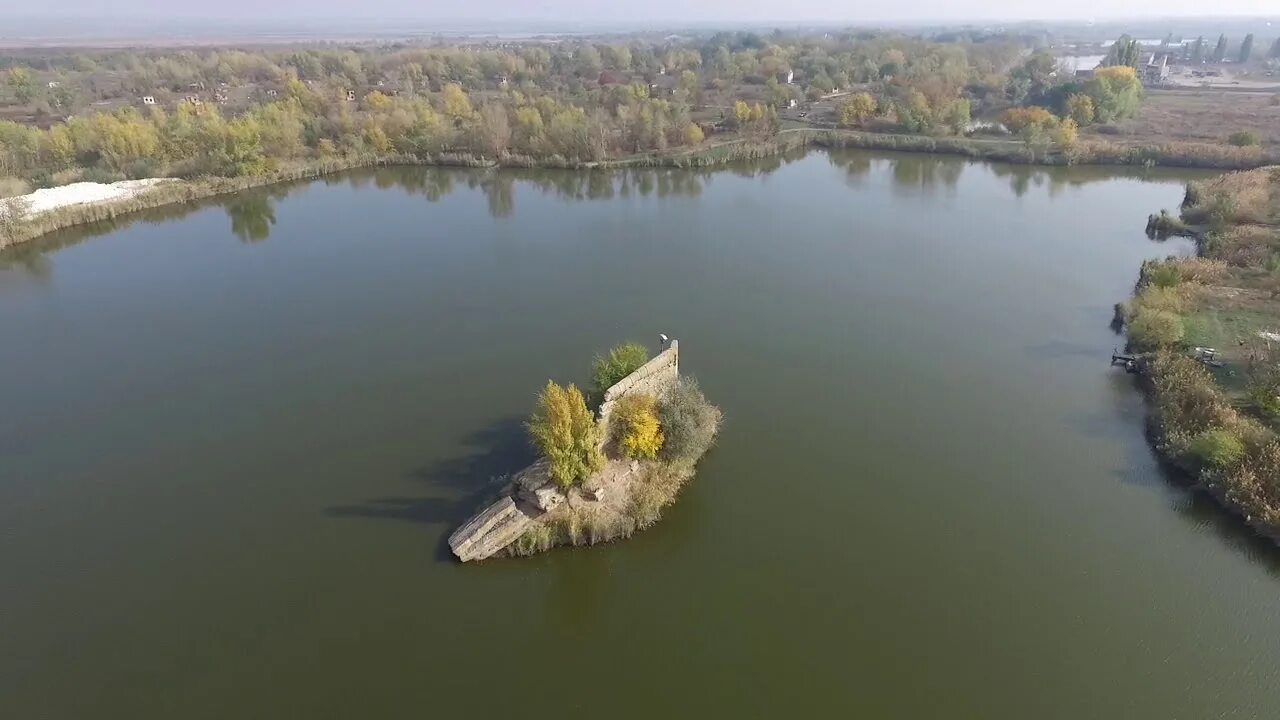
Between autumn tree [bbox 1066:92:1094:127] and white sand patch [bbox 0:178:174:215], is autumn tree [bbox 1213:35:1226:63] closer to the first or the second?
autumn tree [bbox 1066:92:1094:127]

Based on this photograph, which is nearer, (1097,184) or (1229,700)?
(1229,700)

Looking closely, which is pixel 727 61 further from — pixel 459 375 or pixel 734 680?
pixel 734 680

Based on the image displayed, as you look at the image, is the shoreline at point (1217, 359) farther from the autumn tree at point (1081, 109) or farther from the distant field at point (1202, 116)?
the autumn tree at point (1081, 109)

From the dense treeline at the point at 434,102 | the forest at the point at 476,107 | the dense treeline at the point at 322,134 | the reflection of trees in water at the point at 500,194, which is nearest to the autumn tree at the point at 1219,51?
the dense treeline at the point at 434,102

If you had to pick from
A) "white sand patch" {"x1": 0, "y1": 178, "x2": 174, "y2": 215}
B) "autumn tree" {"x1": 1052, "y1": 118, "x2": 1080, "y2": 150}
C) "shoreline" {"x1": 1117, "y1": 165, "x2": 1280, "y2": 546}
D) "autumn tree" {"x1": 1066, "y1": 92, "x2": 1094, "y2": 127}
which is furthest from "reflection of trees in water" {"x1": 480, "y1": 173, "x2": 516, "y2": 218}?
"autumn tree" {"x1": 1066, "y1": 92, "x2": 1094, "y2": 127}

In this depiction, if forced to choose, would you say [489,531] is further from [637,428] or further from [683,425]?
[683,425]

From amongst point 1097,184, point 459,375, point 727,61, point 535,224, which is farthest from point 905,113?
point 459,375
